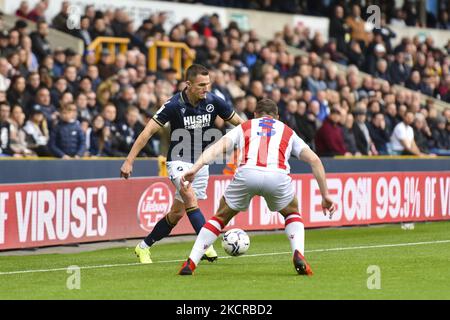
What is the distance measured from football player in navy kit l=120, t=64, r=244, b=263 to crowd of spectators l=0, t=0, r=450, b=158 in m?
5.71

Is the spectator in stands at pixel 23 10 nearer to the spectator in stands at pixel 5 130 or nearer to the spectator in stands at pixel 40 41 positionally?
the spectator in stands at pixel 40 41

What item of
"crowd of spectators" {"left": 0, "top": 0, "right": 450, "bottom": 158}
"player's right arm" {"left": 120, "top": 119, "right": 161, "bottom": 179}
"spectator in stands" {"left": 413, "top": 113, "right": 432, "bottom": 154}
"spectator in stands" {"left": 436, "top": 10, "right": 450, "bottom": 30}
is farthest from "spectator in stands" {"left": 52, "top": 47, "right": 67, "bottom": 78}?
"spectator in stands" {"left": 436, "top": 10, "right": 450, "bottom": 30}

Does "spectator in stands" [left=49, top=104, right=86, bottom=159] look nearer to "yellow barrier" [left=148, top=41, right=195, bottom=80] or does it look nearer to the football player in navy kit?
the football player in navy kit

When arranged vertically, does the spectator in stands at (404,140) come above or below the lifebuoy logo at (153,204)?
above

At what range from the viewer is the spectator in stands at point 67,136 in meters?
19.8

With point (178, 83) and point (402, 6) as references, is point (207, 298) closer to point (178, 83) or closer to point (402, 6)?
point (178, 83)

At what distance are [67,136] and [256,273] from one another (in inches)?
304

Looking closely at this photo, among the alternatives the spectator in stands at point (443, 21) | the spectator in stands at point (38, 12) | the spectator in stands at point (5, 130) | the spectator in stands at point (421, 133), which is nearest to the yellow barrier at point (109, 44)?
the spectator in stands at point (38, 12)

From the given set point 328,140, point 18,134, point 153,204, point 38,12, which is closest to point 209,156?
point 153,204

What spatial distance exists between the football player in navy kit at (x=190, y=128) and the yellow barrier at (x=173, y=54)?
1137cm

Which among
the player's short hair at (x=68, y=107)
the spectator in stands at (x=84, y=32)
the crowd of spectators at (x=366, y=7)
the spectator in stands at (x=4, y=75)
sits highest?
the crowd of spectators at (x=366, y=7)

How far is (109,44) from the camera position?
2522 cm

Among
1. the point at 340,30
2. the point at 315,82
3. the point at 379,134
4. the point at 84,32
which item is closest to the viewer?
the point at 84,32

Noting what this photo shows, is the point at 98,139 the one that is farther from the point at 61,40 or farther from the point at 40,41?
the point at 61,40
